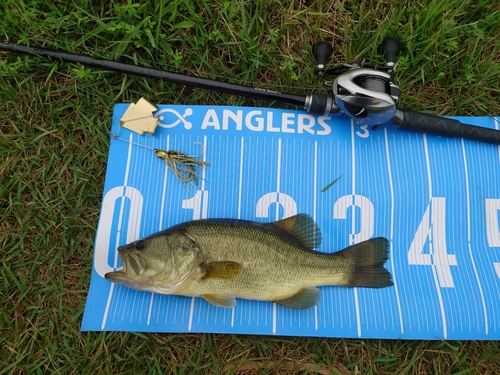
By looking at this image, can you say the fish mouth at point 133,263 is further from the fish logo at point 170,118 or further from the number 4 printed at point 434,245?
the number 4 printed at point 434,245

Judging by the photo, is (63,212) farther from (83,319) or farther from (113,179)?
(83,319)

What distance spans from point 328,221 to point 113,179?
172 centimetres

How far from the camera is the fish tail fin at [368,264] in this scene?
2.49 meters

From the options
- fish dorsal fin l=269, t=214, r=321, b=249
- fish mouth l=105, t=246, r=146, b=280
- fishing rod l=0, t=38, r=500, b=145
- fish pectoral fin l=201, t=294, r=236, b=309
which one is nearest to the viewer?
fish mouth l=105, t=246, r=146, b=280

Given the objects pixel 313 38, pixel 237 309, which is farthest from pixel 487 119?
pixel 237 309

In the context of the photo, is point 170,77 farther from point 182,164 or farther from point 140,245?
point 140,245

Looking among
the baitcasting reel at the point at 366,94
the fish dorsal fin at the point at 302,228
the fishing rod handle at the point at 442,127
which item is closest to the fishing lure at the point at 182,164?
the fish dorsal fin at the point at 302,228

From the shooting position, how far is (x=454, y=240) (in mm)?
2750

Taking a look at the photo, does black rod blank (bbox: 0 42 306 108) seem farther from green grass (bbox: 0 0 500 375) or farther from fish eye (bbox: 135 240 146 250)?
fish eye (bbox: 135 240 146 250)

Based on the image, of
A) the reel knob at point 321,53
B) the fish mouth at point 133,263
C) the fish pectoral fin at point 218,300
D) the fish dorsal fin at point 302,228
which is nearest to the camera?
the fish mouth at point 133,263

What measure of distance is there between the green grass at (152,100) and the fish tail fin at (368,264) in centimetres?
49

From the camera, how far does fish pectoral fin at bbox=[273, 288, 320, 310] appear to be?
2471 millimetres

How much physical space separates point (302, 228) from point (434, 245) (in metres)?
1.08

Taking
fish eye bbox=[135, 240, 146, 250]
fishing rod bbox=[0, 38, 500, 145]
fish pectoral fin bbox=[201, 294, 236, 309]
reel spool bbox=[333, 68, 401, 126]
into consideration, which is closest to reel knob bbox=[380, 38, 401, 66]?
fishing rod bbox=[0, 38, 500, 145]
